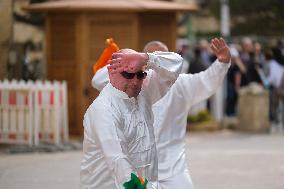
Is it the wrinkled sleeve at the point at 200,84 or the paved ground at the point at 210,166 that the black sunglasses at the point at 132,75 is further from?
the paved ground at the point at 210,166

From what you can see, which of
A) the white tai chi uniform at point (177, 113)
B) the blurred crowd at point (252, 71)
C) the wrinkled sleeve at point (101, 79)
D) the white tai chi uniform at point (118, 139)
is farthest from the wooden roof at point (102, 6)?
the white tai chi uniform at point (118, 139)

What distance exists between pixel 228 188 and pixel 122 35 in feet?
20.7

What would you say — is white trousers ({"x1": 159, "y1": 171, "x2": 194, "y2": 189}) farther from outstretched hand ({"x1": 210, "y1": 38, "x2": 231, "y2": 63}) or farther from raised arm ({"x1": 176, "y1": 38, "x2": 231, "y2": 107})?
outstretched hand ({"x1": 210, "y1": 38, "x2": 231, "y2": 63})

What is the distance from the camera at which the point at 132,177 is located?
19.0 ft

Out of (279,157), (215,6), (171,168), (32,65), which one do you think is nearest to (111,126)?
(171,168)

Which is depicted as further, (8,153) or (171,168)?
(8,153)

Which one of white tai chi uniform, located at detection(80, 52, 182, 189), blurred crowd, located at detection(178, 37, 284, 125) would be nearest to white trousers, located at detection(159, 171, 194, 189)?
white tai chi uniform, located at detection(80, 52, 182, 189)

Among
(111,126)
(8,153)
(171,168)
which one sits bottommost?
(8,153)

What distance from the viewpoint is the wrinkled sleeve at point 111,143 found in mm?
5910

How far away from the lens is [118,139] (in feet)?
19.9

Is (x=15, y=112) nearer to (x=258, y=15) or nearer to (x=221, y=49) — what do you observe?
(x=221, y=49)

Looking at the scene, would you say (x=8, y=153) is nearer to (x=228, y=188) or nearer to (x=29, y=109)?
(x=29, y=109)

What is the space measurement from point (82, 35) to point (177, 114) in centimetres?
848

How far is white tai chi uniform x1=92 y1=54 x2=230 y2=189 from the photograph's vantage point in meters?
8.68
